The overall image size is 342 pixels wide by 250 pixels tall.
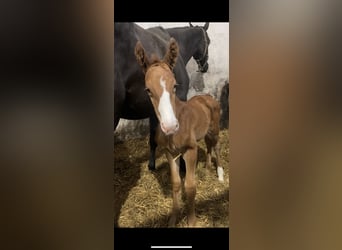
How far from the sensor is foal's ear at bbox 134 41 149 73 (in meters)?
1.49

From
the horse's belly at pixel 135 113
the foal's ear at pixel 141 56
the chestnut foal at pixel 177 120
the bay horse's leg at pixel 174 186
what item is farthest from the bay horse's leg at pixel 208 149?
the foal's ear at pixel 141 56

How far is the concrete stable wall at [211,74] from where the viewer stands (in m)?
1.47

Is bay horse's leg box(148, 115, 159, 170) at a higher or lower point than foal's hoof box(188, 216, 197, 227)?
higher

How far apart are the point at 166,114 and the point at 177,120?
50mm

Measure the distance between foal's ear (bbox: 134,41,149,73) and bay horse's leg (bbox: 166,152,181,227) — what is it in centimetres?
36

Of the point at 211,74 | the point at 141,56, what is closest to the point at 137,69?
the point at 141,56

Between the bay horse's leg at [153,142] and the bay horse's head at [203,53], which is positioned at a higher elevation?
the bay horse's head at [203,53]

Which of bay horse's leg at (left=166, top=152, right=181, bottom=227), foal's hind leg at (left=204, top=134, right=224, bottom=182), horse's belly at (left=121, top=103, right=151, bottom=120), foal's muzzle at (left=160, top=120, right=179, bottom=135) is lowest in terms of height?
bay horse's leg at (left=166, top=152, right=181, bottom=227)

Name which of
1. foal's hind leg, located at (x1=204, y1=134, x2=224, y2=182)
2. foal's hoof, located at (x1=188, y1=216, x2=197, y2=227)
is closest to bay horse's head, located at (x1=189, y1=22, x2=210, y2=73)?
foal's hind leg, located at (x1=204, y1=134, x2=224, y2=182)

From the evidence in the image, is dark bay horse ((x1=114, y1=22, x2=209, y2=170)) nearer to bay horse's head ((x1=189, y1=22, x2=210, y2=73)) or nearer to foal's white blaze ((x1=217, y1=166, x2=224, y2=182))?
bay horse's head ((x1=189, y1=22, x2=210, y2=73))

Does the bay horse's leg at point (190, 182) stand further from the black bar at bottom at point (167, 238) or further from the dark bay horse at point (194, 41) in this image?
the dark bay horse at point (194, 41)
